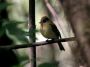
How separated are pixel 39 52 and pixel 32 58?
1987mm

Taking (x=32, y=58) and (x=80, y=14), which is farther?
(x=32, y=58)

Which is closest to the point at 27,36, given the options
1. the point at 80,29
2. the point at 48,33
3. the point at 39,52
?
the point at 80,29

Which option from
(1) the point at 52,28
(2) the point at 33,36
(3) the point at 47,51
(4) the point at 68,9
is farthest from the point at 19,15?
(4) the point at 68,9

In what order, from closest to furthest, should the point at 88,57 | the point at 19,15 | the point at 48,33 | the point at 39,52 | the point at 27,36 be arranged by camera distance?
the point at 88,57 < the point at 27,36 < the point at 48,33 < the point at 39,52 < the point at 19,15

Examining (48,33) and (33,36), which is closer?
(33,36)

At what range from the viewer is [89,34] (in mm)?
349

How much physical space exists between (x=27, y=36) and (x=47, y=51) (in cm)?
219

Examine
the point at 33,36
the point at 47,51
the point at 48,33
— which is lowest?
the point at 47,51

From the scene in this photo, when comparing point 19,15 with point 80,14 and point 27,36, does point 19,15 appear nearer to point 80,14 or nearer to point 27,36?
point 27,36

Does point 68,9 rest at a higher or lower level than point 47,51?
higher

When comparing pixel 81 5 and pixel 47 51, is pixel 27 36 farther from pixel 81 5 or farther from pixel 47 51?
pixel 47 51

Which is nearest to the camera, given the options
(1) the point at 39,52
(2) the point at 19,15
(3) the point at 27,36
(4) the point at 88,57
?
(4) the point at 88,57

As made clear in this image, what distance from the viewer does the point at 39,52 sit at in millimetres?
2830

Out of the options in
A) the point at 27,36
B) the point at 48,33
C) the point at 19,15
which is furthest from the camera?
the point at 19,15
